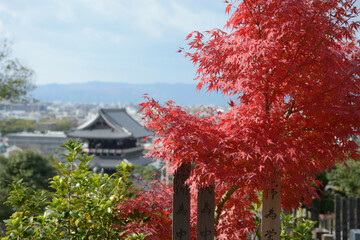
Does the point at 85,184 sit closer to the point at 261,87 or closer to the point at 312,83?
the point at 261,87

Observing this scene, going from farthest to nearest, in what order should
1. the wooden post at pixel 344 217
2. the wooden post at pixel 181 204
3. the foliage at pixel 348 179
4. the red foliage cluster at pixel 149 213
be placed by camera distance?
the foliage at pixel 348 179
the wooden post at pixel 344 217
the red foliage cluster at pixel 149 213
the wooden post at pixel 181 204

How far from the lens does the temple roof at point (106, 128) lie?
24.1 m

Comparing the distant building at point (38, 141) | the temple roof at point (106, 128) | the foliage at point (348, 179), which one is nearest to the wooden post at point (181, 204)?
the foliage at point (348, 179)

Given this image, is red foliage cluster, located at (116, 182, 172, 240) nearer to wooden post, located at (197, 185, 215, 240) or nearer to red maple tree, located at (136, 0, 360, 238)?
wooden post, located at (197, 185, 215, 240)

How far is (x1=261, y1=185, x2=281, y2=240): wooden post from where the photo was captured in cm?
276

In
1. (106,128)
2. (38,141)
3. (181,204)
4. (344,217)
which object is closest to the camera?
(181,204)

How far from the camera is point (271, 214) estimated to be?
2781mm

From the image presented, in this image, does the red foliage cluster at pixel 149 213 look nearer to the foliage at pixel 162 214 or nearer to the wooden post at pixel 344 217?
the foliage at pixel 162 214

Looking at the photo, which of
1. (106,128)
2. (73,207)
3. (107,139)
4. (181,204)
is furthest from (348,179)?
(106,128)

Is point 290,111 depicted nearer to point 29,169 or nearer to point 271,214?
point 271,214

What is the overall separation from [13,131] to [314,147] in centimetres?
8468

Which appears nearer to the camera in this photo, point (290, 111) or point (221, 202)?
point (290, 111)

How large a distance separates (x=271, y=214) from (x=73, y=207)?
1521mm

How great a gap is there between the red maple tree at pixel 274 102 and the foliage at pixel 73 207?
2.12 ft
